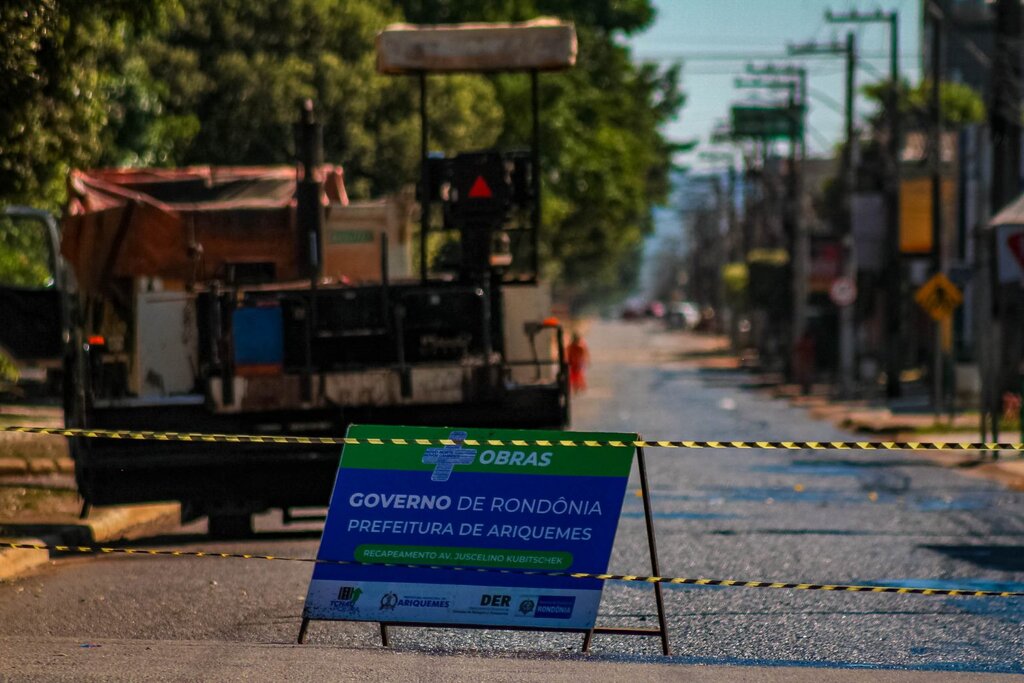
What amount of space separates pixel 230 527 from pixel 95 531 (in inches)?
44.9

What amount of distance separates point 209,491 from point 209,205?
3855 mm

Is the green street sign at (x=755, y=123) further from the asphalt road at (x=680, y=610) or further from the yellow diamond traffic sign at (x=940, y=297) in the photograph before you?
the asphalt road at (x=680, y=610)

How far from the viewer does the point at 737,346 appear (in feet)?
299

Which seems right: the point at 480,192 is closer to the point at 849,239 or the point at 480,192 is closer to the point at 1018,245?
the point at 1018,245

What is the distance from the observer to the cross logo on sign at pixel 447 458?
9.35m

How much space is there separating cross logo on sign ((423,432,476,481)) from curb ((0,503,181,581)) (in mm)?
4430

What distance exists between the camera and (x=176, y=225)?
15758 millimetres

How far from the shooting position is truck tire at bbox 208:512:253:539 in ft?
47.7

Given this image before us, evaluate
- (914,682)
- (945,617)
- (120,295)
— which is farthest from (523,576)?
(120,295)

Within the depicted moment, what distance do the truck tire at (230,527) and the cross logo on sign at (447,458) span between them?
5411 millimetres

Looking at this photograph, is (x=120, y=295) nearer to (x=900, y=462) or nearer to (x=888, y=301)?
(x=900, y=462)

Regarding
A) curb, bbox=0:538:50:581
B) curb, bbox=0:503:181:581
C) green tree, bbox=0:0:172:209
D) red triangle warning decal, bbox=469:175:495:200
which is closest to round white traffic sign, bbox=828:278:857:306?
green tree, bbox=0:0:172:209

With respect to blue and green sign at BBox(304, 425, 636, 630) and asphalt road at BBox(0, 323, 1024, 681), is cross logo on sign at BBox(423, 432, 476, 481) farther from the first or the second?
asphalt road at BBox(0, 323, 1024, 681)

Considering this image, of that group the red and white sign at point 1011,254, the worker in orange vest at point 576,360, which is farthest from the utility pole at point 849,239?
the red and white sign at point 1011,254
